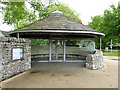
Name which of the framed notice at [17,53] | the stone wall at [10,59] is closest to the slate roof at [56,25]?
the stone wall at [10,59]

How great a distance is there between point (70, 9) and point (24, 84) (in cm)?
3100

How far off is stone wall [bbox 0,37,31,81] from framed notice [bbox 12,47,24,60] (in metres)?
0.16

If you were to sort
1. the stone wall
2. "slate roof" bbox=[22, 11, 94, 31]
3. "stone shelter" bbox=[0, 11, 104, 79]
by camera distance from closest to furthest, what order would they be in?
1. the stone wall
2. "stone shelter" bbox=[0, 11, 104, 79]
3. "slate roof" bbox=[22, 11, 94, 31]

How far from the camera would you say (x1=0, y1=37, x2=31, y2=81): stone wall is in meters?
9.54

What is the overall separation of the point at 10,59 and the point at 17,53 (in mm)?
1013

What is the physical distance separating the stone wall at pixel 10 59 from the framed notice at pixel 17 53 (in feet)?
0.51

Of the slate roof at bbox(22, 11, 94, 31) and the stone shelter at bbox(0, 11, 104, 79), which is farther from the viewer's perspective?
the slate roof at bbox(22, 11, 94, 31)

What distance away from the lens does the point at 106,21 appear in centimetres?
3503

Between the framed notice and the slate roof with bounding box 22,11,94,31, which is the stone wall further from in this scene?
the slate roof with bounding box 22,11,94,31

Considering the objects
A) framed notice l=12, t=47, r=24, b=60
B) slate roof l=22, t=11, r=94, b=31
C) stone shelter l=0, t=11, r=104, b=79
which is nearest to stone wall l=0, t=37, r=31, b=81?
stone shelter l=0, t=11, r=104, b=79

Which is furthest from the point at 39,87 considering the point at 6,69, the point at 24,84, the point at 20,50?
the point at 20,50

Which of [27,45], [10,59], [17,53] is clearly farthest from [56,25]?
[10,59]

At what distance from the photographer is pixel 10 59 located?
10.4m

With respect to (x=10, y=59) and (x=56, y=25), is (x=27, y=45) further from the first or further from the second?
(x=10, y=59)
